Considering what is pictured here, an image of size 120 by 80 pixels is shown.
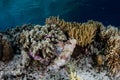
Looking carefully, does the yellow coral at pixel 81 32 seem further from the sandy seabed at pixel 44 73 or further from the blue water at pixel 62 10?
the blue water at pixel 62 10

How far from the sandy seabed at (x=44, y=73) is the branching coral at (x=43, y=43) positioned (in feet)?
1.00

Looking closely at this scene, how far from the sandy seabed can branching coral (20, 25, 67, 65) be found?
0.31m

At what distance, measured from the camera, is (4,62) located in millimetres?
5527

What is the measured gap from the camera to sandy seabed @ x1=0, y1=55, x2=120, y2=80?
197 inches

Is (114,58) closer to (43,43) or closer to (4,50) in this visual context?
(43,43)

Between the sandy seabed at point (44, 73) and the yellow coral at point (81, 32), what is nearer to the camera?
the sandy seabed at point (44, 73)

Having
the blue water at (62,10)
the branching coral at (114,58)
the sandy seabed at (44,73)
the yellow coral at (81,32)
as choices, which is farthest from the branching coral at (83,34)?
the blue water at (62,10)

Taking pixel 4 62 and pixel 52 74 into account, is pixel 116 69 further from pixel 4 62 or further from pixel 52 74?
pixel 4 62

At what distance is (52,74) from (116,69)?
4.87 feet

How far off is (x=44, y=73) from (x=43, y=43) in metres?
0.66

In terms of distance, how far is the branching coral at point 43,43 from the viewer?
5.09 meters

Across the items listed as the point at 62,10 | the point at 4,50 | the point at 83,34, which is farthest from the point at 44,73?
the point at 62,10

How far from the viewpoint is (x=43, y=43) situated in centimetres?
510

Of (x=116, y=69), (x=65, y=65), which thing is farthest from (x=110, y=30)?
(x=65, y=65)
